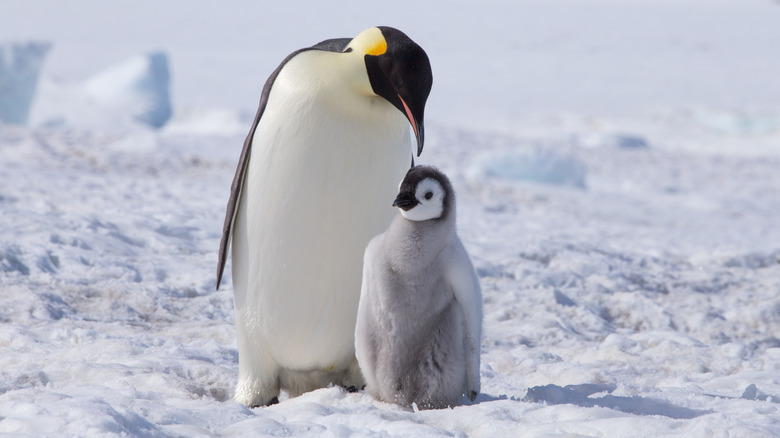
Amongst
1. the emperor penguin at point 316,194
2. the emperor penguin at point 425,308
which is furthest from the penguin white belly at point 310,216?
the emperor penguin at point 425,308

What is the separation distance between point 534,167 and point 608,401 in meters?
8.89

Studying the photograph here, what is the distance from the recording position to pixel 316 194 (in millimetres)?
2490

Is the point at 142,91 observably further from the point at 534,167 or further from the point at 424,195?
the point at 424,195

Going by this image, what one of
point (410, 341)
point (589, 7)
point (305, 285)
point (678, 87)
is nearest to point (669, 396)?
point (410, 341)

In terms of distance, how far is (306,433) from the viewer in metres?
1.98

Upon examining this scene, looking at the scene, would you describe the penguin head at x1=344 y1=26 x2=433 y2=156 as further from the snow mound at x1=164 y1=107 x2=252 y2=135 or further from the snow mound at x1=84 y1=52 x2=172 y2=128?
the snow mound at x1=84 y1=52 x2=172 y2=128

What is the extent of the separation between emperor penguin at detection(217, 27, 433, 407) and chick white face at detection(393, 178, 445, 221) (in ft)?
0.89

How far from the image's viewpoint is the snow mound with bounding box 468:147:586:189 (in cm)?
1093

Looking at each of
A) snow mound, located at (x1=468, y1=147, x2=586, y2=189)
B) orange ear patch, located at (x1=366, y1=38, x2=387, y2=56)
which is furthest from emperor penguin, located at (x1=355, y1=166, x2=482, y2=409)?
snow mound, located at (x1=468, y1=147, x2=586, y2=189)

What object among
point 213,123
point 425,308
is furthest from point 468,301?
point 213,123

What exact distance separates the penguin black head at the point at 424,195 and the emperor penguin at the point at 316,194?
9.8 inches

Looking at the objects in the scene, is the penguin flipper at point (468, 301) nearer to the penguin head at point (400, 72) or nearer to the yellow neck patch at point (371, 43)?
the penguin head at point (400, 72)

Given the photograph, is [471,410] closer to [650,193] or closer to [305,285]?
[305,285]

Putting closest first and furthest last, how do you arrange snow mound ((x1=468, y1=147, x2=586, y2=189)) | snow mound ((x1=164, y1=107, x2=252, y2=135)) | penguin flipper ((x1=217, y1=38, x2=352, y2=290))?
penguin flipper ((x1=217, y1=38, x2=352, y2=290)) < snow mound ((x1=468, y1=147, x2=586, y2=189)) < snow mound ((x1=164, y1=107, x2=252, y2=135))
